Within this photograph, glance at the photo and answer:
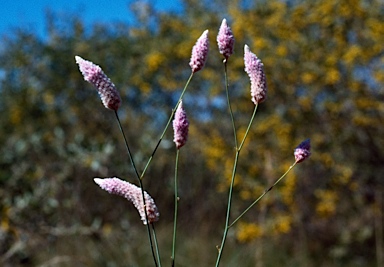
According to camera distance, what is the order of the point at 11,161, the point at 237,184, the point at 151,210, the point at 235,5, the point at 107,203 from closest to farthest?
1. the point at 151,210
2. the point at 11,161
3. the point at 237,184
4. the point at 235,5
5. the point at 107,203

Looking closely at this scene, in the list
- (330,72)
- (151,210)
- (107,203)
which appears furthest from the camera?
(107,203)

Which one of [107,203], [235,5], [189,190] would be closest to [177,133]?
[235,5]

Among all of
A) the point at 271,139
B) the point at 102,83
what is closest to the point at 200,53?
the point at 102,83

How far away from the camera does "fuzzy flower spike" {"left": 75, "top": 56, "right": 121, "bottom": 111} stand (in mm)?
1240

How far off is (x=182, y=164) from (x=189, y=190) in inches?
15.0

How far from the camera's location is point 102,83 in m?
1.25

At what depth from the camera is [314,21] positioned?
624 centimetres

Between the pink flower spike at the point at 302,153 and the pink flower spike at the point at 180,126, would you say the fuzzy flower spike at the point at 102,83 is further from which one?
the pink flower spike at the point at 302,153

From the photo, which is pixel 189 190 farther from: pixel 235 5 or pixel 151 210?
pixel 151 210

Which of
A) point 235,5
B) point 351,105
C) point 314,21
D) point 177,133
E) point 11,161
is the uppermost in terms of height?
point 235,5

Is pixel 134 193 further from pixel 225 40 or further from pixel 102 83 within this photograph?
pixel 225 40

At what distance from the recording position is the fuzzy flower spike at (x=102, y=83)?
124 centimetres

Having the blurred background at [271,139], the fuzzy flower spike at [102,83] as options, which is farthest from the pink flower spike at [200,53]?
the blurred background at [271,139]

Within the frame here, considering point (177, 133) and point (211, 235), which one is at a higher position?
point (211, 235)
